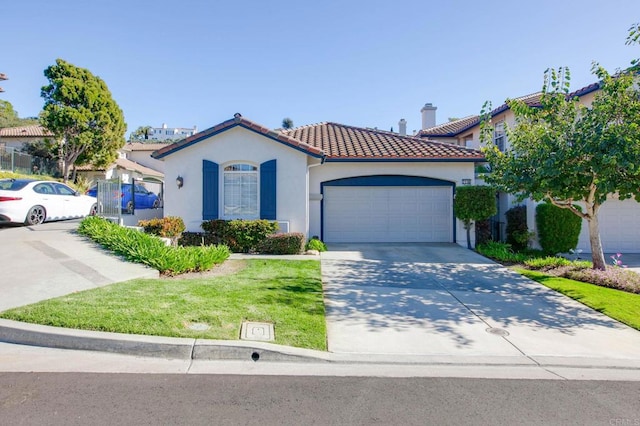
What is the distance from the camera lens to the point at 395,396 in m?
4.02

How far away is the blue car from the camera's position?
13.9 m

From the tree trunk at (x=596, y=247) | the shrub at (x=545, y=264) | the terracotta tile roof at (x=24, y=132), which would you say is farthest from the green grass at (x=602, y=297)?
the terracotta tile roof at (x=24, y=132)

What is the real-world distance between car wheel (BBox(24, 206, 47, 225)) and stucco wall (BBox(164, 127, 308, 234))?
11.9ft

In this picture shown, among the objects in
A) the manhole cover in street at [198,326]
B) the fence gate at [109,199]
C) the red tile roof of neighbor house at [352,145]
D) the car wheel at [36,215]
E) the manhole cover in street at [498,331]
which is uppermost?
the red tile roof of neighbor house at [352,145]

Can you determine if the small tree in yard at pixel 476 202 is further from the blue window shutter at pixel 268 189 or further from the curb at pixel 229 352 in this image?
the curb at pixel 229 352

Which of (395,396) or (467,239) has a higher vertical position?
(467,239)

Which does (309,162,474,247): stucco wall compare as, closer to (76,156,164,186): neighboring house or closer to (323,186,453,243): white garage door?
(323,186,453,243): white garage door

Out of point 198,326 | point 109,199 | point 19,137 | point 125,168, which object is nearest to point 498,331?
point 198,326

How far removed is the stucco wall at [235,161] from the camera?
12844 millimetres

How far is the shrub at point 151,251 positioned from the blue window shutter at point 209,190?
8.25 ft

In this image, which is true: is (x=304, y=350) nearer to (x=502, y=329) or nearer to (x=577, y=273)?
(x=502, y=329)

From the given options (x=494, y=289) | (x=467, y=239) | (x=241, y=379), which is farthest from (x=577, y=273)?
(x=241, y=379)

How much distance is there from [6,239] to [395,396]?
1050 cm

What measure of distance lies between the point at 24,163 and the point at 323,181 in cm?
2029
